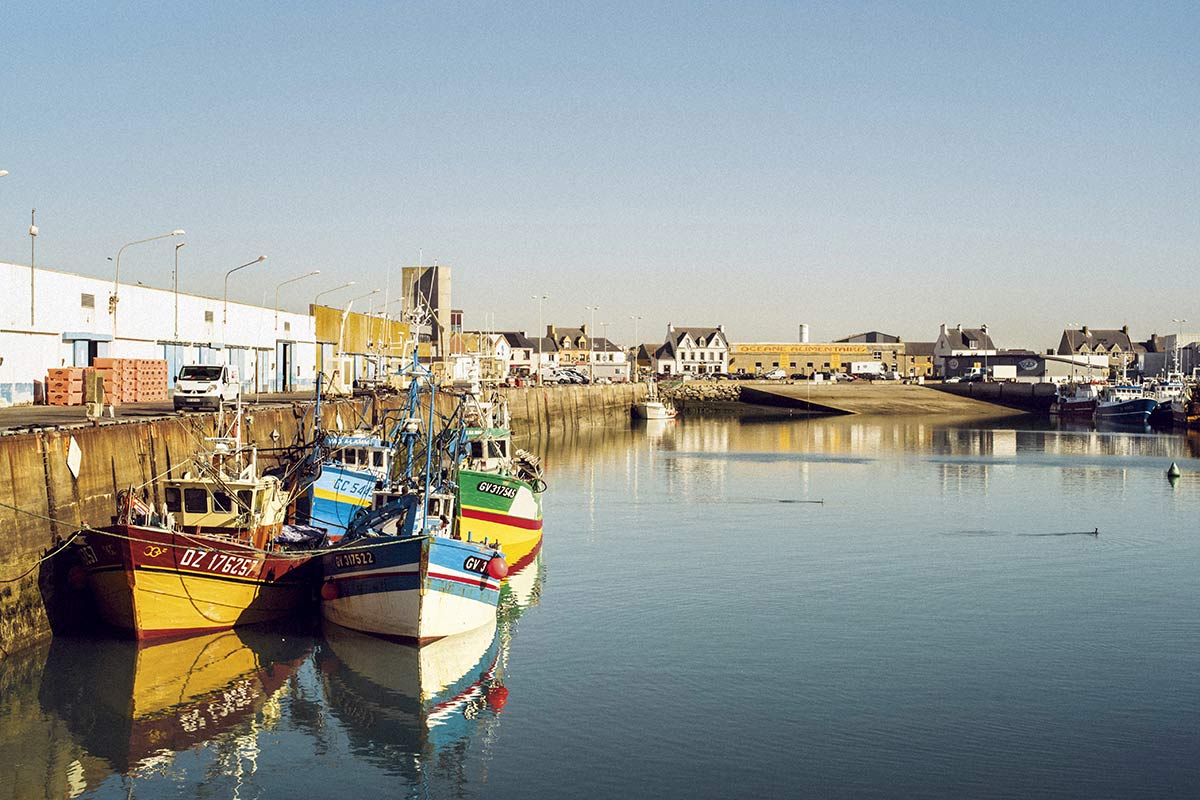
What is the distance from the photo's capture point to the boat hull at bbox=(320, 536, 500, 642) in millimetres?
30016

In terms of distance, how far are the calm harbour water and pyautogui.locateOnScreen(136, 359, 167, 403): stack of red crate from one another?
78.9 ft

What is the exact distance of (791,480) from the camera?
2872 inches

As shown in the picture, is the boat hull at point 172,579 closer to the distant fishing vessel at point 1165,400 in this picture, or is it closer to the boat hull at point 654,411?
the boat hull at point 654,411

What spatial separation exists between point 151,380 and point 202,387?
453 inches

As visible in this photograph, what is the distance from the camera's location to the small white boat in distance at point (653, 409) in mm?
144750

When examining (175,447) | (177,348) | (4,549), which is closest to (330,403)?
(177,348)

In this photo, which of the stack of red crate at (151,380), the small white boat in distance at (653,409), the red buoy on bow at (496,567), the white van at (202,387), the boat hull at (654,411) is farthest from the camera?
the small white boat in distance at (653,409)

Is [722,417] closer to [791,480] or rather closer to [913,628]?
[791,480]

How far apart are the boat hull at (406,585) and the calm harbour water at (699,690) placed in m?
0.74

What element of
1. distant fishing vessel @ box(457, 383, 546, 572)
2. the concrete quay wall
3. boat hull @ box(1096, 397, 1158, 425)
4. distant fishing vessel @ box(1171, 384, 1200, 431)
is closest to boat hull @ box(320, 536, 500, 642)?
the concrete quay wall

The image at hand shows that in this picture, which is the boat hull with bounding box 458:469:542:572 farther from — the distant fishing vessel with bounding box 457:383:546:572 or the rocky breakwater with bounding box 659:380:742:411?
the rocky breakwater with bounding box 659:380:742:411

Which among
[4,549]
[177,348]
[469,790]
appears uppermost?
[177,348]

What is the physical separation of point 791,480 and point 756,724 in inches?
1912

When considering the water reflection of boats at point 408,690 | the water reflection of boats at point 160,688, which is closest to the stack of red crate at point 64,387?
the water reflection of boats at point 160,688
